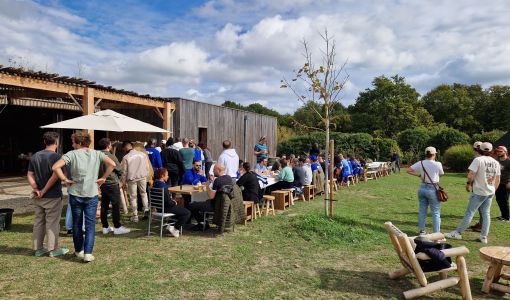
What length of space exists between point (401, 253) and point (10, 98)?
1260 cm

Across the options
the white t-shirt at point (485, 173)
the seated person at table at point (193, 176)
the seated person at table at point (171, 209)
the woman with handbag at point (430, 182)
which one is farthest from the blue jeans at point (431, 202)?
the seated person at table at point (193, 176)

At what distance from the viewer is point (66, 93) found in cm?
958

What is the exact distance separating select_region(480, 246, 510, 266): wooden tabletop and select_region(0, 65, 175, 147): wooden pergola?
7.53 metres

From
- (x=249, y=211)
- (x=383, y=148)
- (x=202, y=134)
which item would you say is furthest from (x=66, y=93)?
(x=383, y=148)

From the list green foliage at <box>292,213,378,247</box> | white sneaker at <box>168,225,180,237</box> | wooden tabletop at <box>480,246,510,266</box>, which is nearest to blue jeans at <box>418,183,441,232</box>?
green foliage at <box>292,213,378,247</box>

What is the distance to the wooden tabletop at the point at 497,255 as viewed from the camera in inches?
156

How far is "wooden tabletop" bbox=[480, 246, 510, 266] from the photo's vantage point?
13.0ft

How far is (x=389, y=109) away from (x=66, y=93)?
109ft

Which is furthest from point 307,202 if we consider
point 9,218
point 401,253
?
point 9,218

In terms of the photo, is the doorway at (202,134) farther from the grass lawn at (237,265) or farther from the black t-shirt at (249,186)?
the grass lawn at (237,265)

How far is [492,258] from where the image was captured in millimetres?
4043

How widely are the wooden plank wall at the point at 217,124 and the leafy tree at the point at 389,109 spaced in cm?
1944

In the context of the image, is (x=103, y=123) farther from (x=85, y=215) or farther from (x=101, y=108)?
(x=101, y=108)

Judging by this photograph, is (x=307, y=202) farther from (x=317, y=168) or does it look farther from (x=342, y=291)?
(x=342, y=291)
